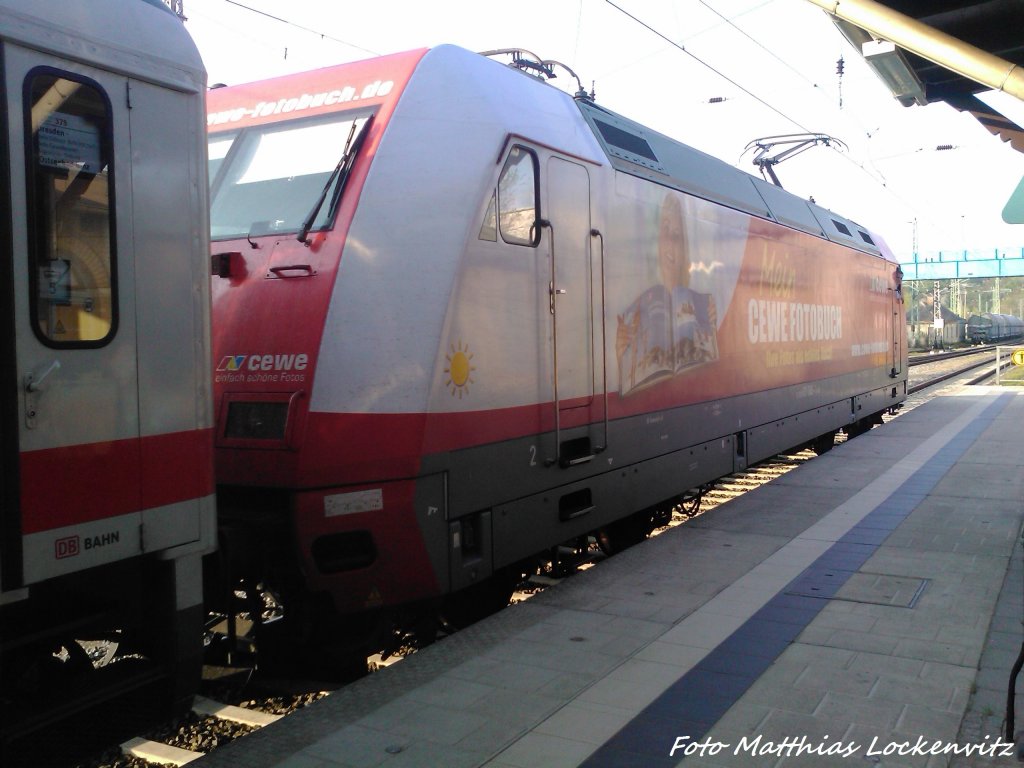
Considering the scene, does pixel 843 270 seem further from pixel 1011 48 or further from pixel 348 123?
pixel 348 123

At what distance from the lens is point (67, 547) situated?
10.00 feet

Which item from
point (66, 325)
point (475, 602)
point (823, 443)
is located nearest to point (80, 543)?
point (66, 325)

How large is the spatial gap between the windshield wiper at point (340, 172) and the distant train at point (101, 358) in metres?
1.05

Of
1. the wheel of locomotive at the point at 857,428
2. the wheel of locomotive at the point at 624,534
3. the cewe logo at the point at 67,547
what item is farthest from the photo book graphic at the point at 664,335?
the wheel of locomotive at the point at 857,428

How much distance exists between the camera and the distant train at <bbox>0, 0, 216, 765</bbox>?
9.68 ft

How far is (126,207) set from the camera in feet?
11.0

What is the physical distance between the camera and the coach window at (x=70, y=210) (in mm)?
A: 3029

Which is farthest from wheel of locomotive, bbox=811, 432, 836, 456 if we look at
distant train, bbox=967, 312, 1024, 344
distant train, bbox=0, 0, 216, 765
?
distant train, bbox=967, 312, 1024, 344

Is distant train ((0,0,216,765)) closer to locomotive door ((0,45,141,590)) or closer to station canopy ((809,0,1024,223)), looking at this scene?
locomotive door ((0,45,141,590))

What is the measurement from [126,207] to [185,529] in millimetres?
1226

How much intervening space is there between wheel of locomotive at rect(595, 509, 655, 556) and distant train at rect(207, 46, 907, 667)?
0.61 metres

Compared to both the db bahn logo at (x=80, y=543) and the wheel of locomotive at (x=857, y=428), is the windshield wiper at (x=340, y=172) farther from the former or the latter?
the wheel of locomotive at (x=857, y=428)

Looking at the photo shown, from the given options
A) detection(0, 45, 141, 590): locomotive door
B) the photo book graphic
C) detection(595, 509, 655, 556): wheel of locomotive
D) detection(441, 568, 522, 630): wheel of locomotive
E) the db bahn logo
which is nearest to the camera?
detection(0, 45, 141, 590): locomotive door

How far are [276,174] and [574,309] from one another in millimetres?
2062
